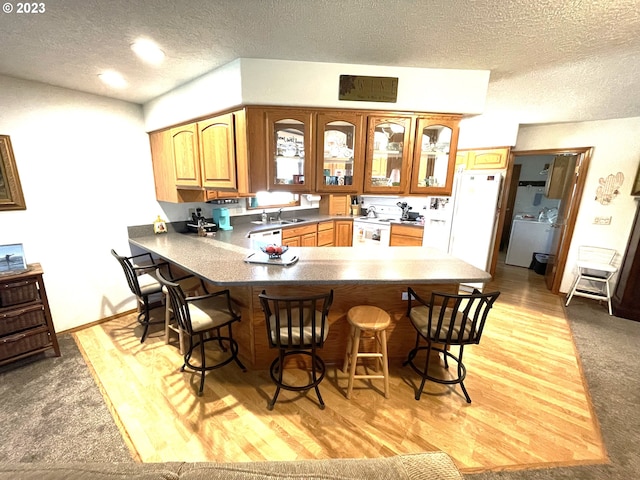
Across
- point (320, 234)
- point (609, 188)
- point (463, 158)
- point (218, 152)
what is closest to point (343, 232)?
point (320, 234)

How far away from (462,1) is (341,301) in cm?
195

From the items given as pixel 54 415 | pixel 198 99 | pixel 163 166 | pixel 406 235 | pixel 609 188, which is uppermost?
pixel 198 99

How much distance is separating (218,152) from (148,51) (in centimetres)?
81

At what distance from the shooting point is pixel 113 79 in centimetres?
225

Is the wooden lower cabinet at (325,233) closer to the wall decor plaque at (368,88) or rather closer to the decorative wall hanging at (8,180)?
the wall decor plaque at (368,88)

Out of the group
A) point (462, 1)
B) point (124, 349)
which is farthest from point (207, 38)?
point (124, 349)

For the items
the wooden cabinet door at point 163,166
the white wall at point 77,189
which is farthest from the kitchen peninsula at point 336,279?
the white wall at point 77,189

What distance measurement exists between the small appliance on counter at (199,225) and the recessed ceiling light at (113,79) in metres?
1.51

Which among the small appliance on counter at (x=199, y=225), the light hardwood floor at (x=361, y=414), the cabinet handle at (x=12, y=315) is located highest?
the small appliance on counter at (x=199, y=225)

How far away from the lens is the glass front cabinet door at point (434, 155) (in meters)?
2.24

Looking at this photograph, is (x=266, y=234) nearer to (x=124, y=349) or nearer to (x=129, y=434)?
(x=124, y=349)

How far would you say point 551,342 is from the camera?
2715mm

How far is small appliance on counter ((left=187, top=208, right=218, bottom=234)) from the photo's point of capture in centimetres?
325

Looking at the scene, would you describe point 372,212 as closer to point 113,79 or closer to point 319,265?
point 319,265
